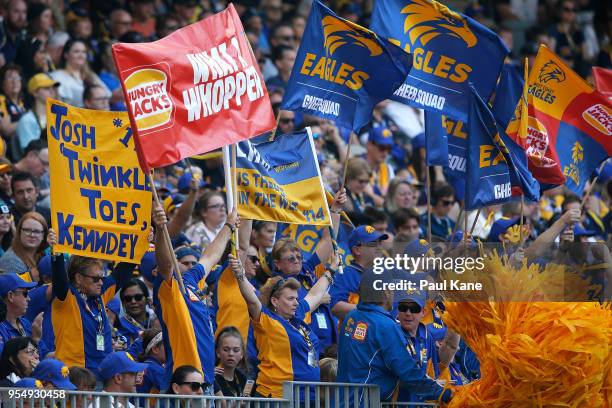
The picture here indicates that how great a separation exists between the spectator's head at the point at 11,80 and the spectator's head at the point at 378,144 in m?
4.03

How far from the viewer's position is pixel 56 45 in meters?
16.6

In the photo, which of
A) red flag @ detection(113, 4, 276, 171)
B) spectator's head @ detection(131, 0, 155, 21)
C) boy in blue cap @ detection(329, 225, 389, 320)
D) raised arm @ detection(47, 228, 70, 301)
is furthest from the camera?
spectator's head @ detection(131, 0, 155, 21)

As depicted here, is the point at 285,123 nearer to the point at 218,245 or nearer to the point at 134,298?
the point at 134,298

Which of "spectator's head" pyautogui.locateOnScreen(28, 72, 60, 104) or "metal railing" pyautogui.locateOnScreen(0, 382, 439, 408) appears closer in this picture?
"metal railing" pyautogui.locateOnScreen(0, 382, 439, 408)

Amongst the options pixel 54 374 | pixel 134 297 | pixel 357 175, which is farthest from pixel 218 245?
pixel 357 175

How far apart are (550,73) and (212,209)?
318 centimetres

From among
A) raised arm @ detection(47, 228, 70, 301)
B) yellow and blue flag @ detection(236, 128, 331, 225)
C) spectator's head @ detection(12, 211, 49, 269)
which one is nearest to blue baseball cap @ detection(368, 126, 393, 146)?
yellow and blue flag @ detection(236, 128, 331, 225)

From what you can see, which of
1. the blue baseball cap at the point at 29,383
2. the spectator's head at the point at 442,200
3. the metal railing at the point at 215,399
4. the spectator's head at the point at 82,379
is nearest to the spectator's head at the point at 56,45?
the spectator's head at the point at 442,200

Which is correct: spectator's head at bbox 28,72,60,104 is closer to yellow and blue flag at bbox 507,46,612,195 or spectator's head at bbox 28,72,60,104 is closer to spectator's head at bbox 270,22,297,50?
yellow and blue flag at bbox 507,46,612,195

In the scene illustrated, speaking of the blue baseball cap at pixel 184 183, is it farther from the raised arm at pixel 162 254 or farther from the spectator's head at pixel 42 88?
the raised arm at pixel 162 254

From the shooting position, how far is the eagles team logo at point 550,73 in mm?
13516

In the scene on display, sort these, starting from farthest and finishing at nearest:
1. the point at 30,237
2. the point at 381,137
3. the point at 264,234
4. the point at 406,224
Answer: the point at 381,137
the point at 406,224
the point at 264,234
the point at 30,237

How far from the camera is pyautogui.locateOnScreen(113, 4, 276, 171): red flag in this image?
1041cm

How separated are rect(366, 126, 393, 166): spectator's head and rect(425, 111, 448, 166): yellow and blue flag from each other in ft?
10.7
